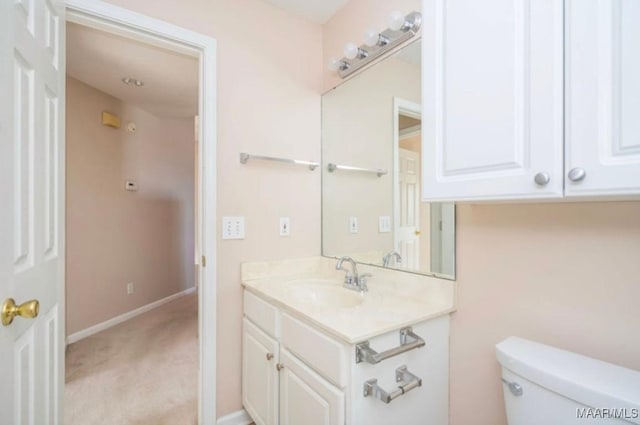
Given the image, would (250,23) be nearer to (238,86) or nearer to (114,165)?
(238,86)

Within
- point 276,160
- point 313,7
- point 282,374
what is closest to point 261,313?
point 282,374

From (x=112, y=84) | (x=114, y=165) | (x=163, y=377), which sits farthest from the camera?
(x=114, y=165)

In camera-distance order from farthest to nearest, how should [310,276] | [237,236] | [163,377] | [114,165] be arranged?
[114,165]
[163,377]
[310,276]
[237,236]

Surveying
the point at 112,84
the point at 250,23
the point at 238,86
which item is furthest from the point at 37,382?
the point at 112,84

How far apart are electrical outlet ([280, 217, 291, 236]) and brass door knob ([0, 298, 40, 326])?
118 cm

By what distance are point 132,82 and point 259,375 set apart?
8.99 ft

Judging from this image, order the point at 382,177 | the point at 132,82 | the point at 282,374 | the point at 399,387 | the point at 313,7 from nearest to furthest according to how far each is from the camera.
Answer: the point at 399,387 < the point at 282,374 < the point at 382,177 < the point at 313,7 < the point at 132,82

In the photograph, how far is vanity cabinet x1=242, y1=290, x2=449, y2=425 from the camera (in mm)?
968

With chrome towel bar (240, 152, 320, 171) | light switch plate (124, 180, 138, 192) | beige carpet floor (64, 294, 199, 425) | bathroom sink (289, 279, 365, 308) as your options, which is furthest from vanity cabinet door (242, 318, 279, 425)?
light switch plate (124, 180, 138, 192)

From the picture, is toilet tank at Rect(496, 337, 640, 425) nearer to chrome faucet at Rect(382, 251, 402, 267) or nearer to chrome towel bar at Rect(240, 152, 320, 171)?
chrome faucet at Rect(382, 251, 402, 267)

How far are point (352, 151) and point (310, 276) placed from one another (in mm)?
838

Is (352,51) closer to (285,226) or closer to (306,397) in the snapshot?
(285,226)

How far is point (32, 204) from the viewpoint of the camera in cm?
93

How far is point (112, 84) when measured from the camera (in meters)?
2.77
